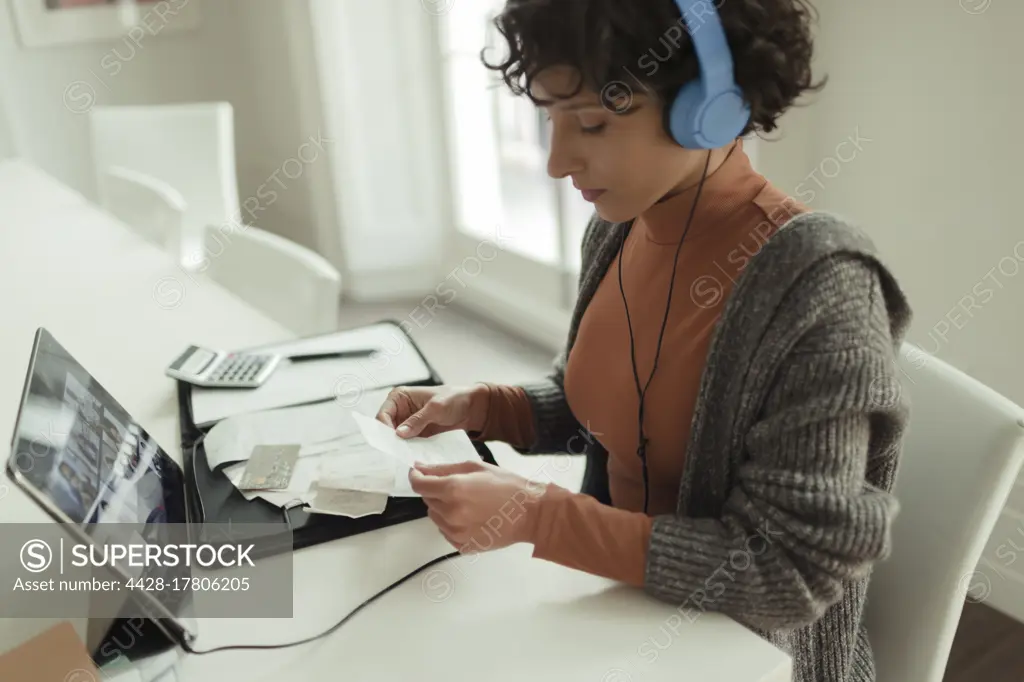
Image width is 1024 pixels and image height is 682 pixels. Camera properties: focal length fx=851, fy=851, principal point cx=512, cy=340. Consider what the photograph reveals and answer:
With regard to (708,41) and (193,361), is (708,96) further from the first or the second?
(193,361)

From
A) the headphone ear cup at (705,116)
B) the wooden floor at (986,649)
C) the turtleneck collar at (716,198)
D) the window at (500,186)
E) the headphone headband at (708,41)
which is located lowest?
the wooden floor at (986,649)

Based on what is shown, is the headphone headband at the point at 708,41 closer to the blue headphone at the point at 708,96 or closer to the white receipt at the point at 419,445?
the blue headphone at the point at 708,96

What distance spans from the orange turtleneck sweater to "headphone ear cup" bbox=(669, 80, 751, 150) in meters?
0.11

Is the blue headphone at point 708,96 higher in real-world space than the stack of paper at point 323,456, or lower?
higher

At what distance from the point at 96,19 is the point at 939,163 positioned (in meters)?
3.20

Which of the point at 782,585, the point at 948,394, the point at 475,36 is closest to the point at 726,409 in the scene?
the point at 782,585

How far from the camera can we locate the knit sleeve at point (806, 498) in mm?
742

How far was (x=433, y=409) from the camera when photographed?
1086 mm

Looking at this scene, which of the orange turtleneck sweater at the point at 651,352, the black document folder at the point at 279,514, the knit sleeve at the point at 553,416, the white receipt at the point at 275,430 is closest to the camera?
the orange turtleneck sweater at the point at 651,352

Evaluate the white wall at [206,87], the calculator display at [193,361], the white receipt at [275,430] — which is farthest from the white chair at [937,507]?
the white wall at [206,87]

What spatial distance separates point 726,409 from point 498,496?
242 mm

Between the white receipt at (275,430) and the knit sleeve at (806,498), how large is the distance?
466mm

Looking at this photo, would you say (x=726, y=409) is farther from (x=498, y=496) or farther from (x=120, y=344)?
(x=120, y=344)

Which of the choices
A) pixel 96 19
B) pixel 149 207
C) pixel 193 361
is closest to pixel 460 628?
pixel 193 361
